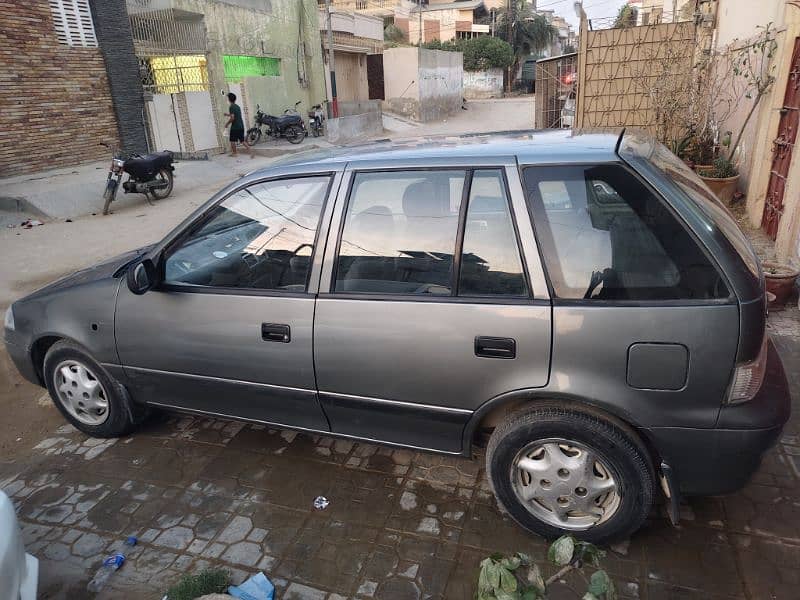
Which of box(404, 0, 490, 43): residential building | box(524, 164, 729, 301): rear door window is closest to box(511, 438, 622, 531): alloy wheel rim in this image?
box(524, 164, 729, 301): rear door window

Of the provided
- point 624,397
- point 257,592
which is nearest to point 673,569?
point 624,397

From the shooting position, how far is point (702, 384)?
2156 millimetres

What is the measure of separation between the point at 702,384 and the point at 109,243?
850 centimetres

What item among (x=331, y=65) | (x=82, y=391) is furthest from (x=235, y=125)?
(x=82, y=391)

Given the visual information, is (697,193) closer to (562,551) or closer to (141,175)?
(562,551)

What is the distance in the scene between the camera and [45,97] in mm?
12586

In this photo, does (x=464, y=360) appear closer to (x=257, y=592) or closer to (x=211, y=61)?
(x=257, y=592)

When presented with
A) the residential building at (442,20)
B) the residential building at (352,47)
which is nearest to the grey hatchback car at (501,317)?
the residential building at (352,47)

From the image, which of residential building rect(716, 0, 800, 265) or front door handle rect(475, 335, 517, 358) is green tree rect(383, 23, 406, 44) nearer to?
residential building rect(716, 0, 800, 265)

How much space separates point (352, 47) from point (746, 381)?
2997 cm

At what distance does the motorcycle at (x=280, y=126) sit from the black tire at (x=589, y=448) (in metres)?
18.6

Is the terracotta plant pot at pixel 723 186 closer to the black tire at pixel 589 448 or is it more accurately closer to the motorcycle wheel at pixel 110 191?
the black tire at pixel 589 448

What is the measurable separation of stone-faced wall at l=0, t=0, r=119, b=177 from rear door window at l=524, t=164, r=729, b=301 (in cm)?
1318

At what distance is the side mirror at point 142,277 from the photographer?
2.93 metres
